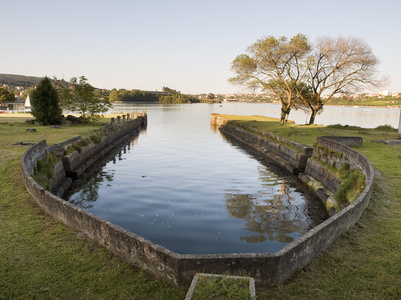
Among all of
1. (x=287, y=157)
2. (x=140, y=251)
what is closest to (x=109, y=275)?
(x=140, y=251)

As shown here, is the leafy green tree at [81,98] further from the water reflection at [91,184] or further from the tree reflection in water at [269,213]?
the tree reflection in water at [269,213]

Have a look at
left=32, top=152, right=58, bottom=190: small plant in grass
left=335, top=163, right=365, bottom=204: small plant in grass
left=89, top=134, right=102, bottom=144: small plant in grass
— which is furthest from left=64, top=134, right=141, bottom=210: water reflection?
left=335, top=163, right=365, bottom=204: small plant in grass

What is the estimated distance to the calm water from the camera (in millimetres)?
8969

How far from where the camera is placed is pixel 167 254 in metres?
4.84

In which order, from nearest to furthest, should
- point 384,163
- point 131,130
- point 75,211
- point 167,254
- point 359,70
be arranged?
point 167,254, point 75,211, point 384,163, point 359,70, point 131,130

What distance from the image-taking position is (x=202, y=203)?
12.3 metres

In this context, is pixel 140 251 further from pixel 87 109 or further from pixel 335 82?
pixel 335 82

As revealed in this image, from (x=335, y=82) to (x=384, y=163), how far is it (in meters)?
24.9

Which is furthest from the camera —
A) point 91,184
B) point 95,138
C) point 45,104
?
point 45,104

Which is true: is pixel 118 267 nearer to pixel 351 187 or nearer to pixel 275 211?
pixel 275 211

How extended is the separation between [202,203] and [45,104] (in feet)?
77.5

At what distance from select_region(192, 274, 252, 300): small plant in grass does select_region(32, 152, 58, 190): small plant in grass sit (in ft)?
31.0

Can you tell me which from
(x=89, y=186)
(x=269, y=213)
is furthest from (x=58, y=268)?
(x=89, y=186)

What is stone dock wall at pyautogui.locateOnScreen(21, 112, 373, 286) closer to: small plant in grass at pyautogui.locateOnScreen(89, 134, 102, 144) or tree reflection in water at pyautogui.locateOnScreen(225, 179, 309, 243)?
tree reflection in water at pyautogui.locateOnScreen(225, 179, 309, 243)
